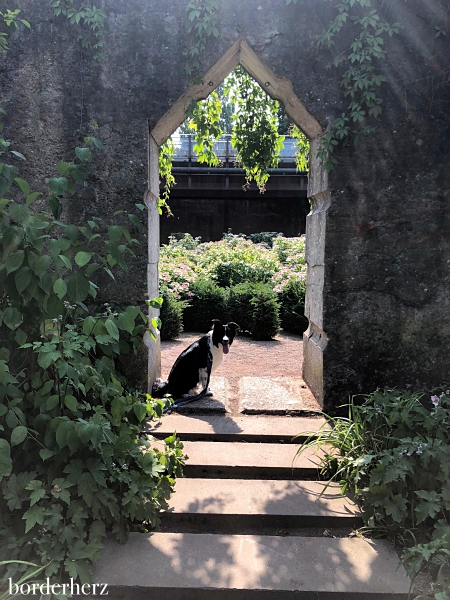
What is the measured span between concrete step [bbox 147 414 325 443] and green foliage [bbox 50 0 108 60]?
2.88 metres

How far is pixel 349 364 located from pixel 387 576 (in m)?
1.74

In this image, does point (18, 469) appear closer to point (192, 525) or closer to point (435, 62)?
point (192, 525)

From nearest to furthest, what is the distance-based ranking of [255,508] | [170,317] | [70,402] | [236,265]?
1. [70,402]
2. [255,508]
3. [170,317]
4. [236,265]

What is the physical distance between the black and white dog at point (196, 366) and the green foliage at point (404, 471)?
4.42ft

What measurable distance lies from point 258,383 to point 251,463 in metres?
1.48

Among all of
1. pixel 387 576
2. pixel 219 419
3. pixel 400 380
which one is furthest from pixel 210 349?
pixel 387 576

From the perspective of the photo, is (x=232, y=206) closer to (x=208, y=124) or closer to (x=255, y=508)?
(x=208, y=124)

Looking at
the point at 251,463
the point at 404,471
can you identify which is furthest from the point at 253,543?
the point at 404,471

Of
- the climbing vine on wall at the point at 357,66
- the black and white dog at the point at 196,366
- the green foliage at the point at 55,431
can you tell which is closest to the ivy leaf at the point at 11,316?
the green foliage at the point at 55,431

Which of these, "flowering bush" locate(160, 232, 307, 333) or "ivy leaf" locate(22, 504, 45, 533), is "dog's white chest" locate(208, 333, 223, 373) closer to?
"ivy leaf" locate(22, 504, 45, 533)

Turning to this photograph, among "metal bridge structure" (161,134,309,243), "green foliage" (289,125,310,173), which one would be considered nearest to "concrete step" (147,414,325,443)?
"green foliage" (289,125,310,173)

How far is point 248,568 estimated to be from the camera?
2211 millimetres

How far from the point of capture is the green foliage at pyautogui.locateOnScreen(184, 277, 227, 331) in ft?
28.2

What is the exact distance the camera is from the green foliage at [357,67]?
11.1ft
